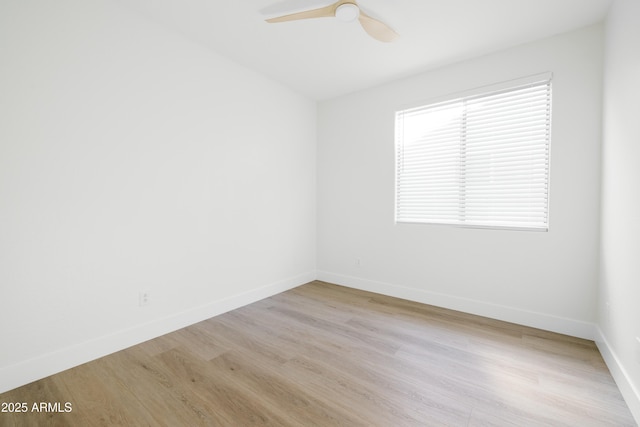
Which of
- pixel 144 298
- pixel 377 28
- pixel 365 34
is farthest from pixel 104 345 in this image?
pixel 365 34

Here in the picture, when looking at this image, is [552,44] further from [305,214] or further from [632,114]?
[305,214]

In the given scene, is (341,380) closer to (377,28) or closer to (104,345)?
(104,345)

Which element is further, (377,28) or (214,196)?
(214,196)

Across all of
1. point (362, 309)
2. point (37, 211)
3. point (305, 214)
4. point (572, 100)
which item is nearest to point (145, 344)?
point (37, 211)

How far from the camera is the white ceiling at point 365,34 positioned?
2.14 meters

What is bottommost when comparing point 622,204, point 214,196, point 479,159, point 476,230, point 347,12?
point 476,230

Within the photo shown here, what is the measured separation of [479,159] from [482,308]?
155 centimetres

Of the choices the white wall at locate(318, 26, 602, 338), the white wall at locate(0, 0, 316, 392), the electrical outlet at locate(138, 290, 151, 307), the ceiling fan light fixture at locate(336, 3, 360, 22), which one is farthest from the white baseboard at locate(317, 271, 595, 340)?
the ceiling fan light fixture at locate(336, 3, 360, 22)

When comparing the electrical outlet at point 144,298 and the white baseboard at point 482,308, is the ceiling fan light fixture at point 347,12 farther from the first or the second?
the white baseboard at point 482,308

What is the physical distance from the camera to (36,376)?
1802 mm

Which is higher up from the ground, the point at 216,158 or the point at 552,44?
the point at 552,44

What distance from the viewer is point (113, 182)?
85.0 inches

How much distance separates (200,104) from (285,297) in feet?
7.76

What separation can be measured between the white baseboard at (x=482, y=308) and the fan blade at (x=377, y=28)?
2639mm
